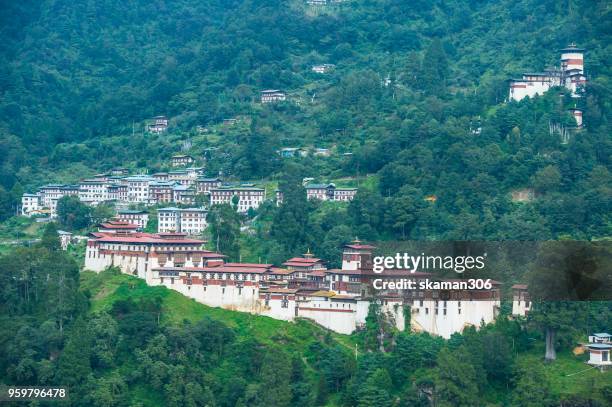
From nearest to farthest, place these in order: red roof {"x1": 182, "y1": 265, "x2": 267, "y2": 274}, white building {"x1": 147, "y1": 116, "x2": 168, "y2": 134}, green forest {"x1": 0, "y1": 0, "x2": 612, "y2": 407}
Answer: green forest {"x1": 0, "y1": 0, "x2": 612, "y2": 407} < red roof {"x1": 182, "y1": 265, "x2": 267, "y2": 274} < white building {"x1": 147, "y1": 116, "x2": 168, "y2": 134}

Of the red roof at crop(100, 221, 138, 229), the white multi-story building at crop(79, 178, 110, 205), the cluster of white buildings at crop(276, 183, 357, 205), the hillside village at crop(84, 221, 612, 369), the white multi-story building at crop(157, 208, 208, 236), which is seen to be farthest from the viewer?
the white multi-story building at crop(79, 178, 110, 205)

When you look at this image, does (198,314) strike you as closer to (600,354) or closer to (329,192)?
(329,192)

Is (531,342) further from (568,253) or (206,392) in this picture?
(206,392)

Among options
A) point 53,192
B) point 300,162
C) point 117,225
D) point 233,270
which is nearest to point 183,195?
point 300,162

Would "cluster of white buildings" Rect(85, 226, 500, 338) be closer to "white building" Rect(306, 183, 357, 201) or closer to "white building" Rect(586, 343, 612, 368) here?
"white building" Rect(586, 343, 612, 368)

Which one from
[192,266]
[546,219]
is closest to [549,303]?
[546,219]

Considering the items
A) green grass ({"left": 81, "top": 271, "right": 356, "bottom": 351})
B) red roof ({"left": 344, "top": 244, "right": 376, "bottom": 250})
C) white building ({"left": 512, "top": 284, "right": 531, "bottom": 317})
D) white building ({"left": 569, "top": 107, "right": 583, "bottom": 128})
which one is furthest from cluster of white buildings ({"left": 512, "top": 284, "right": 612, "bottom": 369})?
white building ({"left": 569, "top": 107, "right": 583, "bottom": 128})
